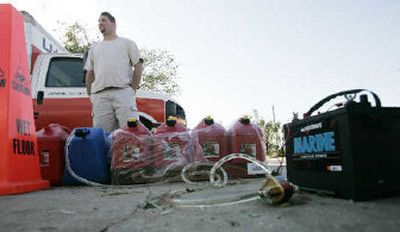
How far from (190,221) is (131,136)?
2102 millimetres

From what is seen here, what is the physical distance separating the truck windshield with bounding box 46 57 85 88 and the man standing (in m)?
1.35

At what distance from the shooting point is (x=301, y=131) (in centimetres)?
200

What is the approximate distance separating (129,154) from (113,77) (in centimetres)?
100

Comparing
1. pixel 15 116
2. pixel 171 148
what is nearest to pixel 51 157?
pixel 15 116

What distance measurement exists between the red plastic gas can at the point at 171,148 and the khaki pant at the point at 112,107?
62cm

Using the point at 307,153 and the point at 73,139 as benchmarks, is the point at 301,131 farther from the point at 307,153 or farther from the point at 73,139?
the point at 73,139

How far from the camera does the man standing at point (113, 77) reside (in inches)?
150

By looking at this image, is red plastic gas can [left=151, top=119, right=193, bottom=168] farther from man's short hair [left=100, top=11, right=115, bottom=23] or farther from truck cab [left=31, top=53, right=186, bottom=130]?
truck cab [left=31, top=53, right=186, bottom=130]

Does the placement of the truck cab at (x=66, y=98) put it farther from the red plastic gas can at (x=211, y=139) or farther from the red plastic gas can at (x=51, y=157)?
the red plastic gas can at (x=211, y=139)

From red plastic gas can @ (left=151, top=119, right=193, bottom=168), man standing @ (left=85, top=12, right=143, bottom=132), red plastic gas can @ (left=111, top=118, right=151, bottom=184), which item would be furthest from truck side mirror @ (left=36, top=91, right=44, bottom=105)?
red plastic gas can @ (left=151, top=119, right=193, bottom=168)

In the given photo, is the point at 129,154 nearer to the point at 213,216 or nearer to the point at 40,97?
the point at 213,216

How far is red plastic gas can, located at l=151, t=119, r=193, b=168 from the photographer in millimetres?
3311

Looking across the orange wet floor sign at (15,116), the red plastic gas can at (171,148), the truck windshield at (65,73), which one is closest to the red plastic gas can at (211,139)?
the red plastic gas can at (171,148)

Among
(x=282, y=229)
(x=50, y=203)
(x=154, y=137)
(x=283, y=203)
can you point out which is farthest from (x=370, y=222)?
(x=154, y=137)
